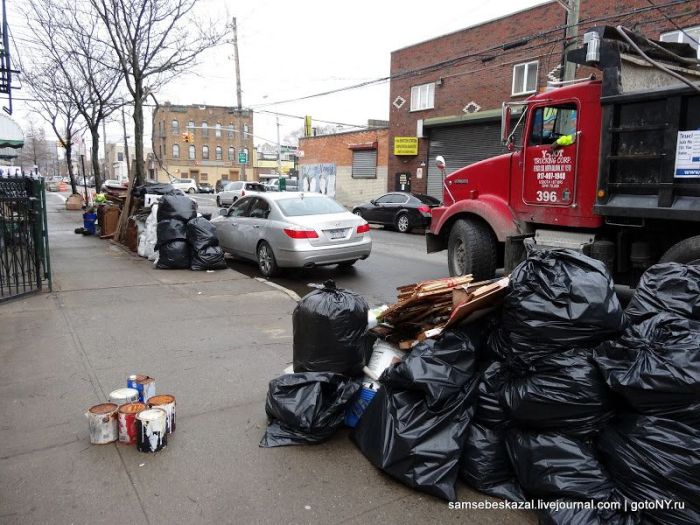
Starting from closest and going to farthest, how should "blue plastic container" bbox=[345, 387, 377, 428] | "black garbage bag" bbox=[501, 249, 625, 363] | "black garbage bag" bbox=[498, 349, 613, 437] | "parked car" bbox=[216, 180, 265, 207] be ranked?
"black garbage bag" bbox=[498, 349, 613, 437] → "black garbage bag" bbox=[501, 249, 625, 363] → "blue plastic container" bbox=[345, 387, 377, 428] → "parked car" bbox=[216, 180, 265, 207]

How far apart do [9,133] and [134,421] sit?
15.4m

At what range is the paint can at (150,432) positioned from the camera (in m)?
3.16

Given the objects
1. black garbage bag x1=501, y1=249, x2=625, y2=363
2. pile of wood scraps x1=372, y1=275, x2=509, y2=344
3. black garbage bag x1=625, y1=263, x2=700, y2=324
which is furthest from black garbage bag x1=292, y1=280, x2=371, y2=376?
black garbage bag x1=625, y1=263, x2=700, y2=324

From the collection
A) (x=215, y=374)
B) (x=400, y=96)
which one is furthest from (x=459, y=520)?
(x=400, y=96)

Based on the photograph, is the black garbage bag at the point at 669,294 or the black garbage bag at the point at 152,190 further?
the black garbage bag at the point at 152,190

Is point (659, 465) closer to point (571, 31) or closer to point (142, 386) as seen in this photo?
point (142, 386)

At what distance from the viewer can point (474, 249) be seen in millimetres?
7691

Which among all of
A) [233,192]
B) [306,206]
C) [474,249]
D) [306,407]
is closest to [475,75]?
[306,206]

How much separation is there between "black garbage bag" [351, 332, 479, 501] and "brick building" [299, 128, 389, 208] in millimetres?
25025

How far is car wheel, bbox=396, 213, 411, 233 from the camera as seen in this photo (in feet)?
58.2

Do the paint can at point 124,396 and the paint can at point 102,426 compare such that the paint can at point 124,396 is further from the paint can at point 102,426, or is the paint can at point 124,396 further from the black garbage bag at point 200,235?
the black garbage bag at point 200,235

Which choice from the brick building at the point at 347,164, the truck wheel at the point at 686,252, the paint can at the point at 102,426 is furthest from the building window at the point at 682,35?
the paint can at the point at 102,426

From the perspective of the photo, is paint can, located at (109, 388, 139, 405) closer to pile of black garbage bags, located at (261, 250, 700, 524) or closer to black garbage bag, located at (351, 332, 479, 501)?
pile of black garbage bags, located at (261, 250, 700, 524)

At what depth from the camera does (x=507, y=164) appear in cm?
749
